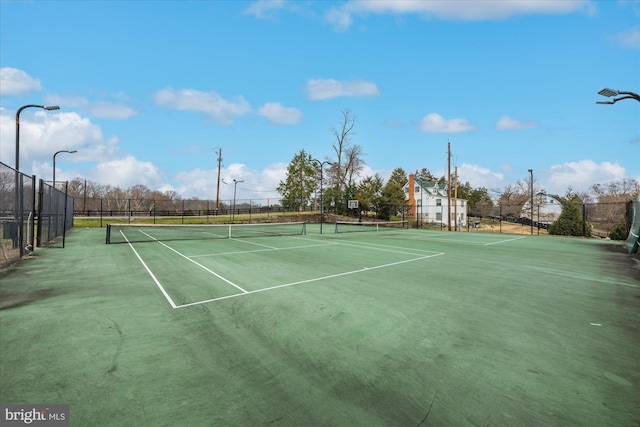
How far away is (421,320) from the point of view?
462 centimetres

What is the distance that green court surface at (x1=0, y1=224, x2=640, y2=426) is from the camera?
8.31ft

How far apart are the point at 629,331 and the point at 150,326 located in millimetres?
6993

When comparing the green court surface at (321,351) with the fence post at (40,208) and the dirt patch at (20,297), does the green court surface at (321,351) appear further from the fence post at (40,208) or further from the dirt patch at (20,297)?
the fence post at (40,208)

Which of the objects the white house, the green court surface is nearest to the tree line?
the white house

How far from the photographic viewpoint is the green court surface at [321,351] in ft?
8.31

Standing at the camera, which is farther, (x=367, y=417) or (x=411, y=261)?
(x=411, y=261)

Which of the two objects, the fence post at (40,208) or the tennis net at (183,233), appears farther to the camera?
the tennis net at (183,233)

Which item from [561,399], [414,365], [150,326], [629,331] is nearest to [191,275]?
[150,326]

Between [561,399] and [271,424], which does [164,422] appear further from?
[561,399]

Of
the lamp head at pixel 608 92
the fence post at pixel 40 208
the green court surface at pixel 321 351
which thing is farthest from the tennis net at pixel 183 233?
the lamp head at pixel 608 92

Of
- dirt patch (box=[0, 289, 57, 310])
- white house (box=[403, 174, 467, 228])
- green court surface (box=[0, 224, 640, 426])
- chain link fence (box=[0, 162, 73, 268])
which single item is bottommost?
dirt patch (box=[0, 289, 57, 310])

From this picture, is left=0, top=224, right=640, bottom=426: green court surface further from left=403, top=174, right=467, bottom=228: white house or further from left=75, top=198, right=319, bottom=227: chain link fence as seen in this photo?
left=403, top=174, right=467, bottom=228: white house

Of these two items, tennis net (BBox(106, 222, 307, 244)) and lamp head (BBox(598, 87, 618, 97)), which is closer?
lamp head (BBox(598, 87, 618, 97))

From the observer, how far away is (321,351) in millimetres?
3566
